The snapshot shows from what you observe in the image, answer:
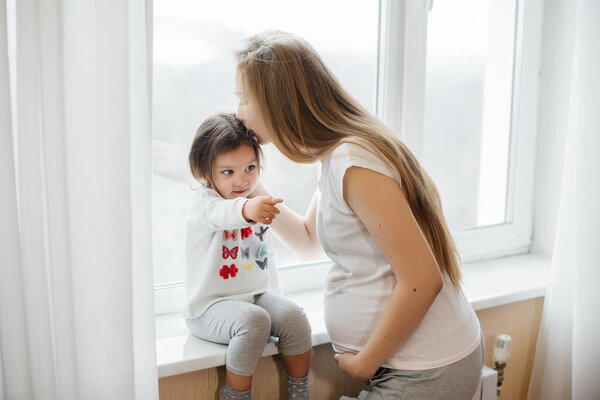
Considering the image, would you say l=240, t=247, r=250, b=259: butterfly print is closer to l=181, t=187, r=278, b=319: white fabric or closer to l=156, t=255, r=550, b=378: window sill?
l=181, t=187, r=278, b=319: white fabric

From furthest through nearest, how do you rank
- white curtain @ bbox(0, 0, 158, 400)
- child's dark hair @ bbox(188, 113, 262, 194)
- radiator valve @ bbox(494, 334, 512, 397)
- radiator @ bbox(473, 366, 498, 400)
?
radiator valve @ bbox(494, 334, 512, 397) < radiator @ bbox(473, 366, 498, 400) < child's dark hair @ bbox(188, 113, 262, 194) < white curtain @ bbox(0, 0, 158, 400)

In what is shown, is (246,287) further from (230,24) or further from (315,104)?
(230,24)

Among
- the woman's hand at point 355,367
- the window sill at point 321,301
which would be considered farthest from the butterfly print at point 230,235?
the woman's hand at point 355,367

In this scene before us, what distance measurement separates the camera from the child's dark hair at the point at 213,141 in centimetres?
106

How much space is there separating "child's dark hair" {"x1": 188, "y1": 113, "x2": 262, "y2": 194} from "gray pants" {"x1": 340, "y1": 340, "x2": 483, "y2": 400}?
537 millimetres

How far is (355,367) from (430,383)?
0.49 feet

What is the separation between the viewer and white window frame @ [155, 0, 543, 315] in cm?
148

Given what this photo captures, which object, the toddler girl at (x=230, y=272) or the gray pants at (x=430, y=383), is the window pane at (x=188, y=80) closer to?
the toddler girl at (x=230, y=272)

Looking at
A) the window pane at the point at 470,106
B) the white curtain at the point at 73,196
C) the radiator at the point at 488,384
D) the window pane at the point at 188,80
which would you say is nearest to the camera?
the white curtain at the point at 73,196

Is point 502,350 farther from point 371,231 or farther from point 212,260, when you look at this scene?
point 212,260

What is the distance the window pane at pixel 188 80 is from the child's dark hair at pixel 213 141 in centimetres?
9

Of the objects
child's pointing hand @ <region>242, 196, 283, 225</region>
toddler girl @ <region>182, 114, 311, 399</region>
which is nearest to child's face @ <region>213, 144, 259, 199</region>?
toddler girl @ <region>182, 114, 311, 399</region>

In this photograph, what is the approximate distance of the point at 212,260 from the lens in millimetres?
1080

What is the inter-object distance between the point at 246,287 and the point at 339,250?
8.5 inches
